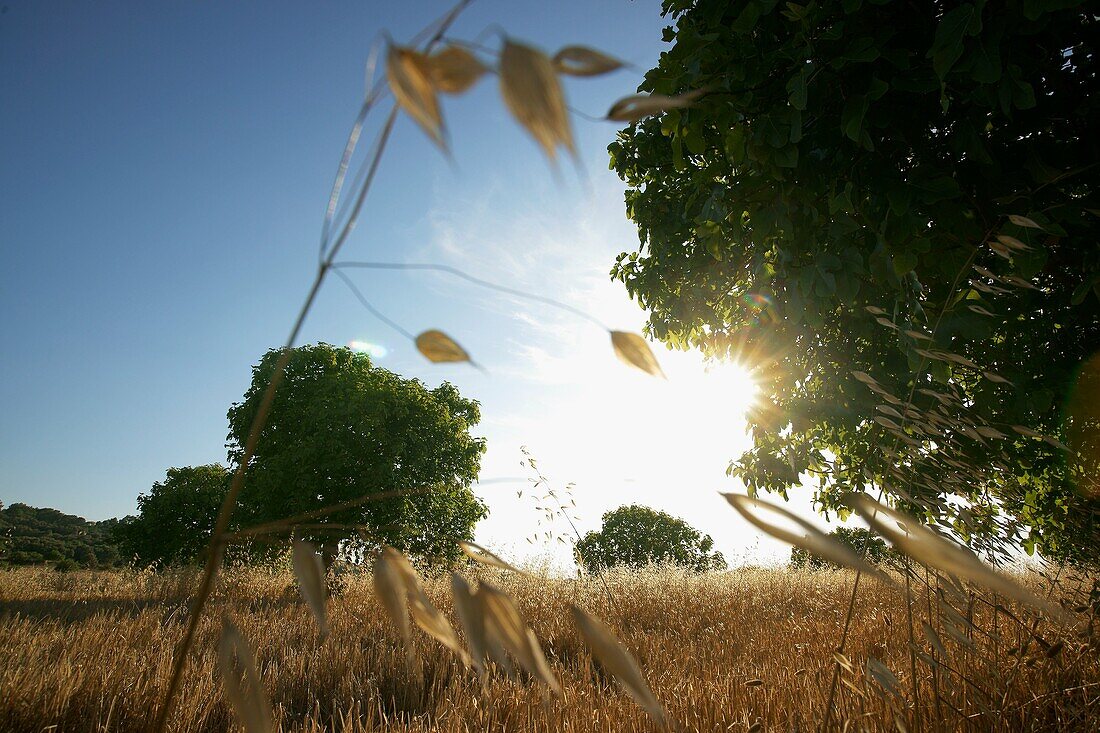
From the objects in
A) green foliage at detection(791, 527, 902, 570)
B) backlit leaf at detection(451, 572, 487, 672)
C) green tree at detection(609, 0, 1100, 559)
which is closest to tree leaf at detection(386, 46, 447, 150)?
backlit leaf at detection(451, 572, 487, 672)

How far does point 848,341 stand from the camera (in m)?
4.76

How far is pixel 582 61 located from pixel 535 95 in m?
0.12

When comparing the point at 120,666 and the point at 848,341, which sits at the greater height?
the point at 848,341

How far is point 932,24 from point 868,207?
0.90m

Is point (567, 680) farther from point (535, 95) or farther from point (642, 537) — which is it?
point (642, 537)

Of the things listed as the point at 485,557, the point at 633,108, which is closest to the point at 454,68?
the point at 633,108

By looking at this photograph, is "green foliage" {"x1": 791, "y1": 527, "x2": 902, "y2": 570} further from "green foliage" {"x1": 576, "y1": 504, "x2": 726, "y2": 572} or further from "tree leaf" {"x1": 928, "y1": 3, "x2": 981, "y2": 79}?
"green foliage" {"x1": 576, "y1": 504, "x2": 726, "y2": 572}

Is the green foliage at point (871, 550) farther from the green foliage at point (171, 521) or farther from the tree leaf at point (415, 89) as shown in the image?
the green foliage at point (171, 521)

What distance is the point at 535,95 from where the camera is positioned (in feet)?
1.52

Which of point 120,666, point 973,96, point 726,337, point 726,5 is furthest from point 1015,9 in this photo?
point 120,666

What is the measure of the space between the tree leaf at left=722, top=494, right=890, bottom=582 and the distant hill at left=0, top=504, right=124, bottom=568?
33.4 metres

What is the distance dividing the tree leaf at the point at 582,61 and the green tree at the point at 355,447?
13998mm

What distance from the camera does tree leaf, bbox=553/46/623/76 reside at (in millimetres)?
544

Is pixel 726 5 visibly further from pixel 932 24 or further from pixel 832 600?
pixel 832 600
